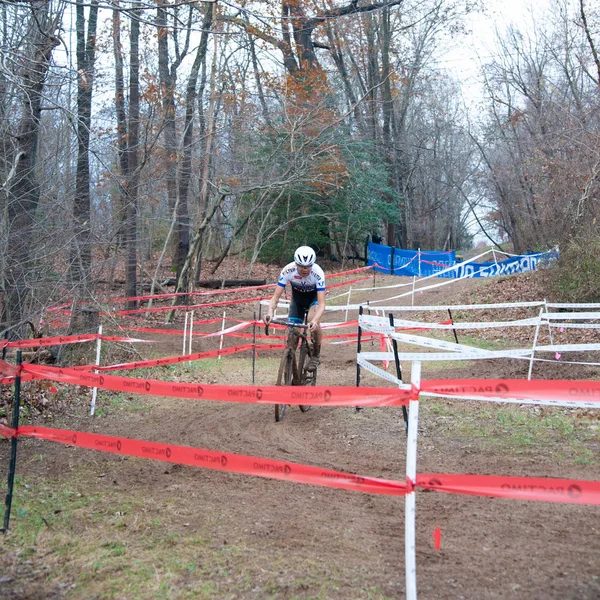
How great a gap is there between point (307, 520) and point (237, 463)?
95 centimetres

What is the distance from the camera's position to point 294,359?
8344mm

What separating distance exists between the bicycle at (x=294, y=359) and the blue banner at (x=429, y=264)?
20560 mm

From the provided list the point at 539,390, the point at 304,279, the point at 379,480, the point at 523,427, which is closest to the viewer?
the point at 539,390

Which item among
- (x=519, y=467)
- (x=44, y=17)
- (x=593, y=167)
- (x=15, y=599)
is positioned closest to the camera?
(x=15, y=599)

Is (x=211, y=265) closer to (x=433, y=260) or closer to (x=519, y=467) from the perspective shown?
(x=433, y=260)

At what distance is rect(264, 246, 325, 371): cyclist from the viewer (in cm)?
832

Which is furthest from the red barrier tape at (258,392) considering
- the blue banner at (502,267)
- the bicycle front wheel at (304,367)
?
the blue banner at (502,267)

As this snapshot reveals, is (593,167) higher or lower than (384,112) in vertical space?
lower

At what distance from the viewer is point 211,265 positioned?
3262cm

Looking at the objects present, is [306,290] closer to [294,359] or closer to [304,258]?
[304,258]

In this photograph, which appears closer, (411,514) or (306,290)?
(411,514)

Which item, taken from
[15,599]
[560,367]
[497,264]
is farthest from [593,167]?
[15,599]

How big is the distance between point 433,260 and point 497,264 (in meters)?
4.74

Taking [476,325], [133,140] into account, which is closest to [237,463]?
[476,325]
